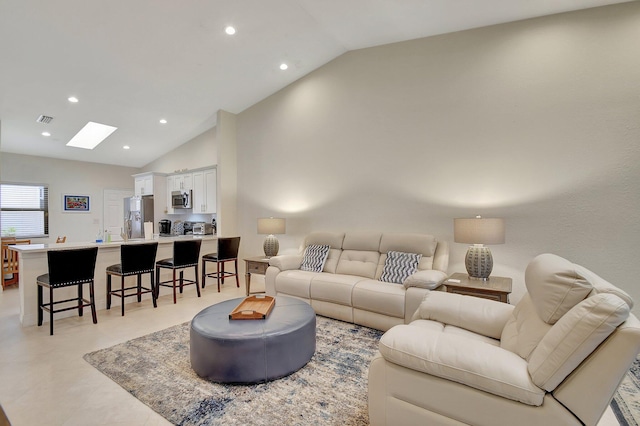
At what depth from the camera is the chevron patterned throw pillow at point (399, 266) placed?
11.3 feet

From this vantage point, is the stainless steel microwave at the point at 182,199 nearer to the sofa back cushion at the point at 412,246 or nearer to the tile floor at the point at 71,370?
the tile floor at the point at 71,370

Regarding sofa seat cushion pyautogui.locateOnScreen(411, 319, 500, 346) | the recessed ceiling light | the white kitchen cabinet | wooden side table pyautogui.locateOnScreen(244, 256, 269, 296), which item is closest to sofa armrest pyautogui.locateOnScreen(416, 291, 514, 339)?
sofa seat cushion pyautogui.locateOnScreen(411, 319, 500, 346)

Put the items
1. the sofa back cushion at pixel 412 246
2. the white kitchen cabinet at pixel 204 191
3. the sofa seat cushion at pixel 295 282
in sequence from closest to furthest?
the sofa back cushion at pixel 412 246, the sofa seat cushion at pixel 295 282, the white kitchen cabinet at pixel 204 191

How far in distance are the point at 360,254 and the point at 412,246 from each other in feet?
2.38

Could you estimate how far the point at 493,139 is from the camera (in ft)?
11.2

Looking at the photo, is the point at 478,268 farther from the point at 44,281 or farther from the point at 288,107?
the point at 44,281

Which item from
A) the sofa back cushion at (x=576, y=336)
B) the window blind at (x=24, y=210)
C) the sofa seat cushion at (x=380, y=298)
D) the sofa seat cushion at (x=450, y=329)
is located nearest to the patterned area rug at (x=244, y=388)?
the sofa seat cushion at (x=380, y=298)

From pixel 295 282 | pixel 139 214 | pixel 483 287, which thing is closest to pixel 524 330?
pixel 483 287

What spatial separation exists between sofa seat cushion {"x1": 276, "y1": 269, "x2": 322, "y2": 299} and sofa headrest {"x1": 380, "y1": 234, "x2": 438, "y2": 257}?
983mm

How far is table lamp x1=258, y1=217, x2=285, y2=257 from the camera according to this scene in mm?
4680

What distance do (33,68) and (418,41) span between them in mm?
5030

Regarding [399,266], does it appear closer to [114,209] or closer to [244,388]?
[244,388]

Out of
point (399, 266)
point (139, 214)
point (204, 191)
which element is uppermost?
point (204, 191)

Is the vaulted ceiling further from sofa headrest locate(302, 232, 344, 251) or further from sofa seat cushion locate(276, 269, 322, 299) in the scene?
sofa seat cushion locate(276, 269, 322, 299)
